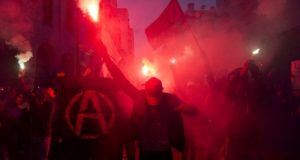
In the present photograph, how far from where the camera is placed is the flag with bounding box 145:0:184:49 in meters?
9.28

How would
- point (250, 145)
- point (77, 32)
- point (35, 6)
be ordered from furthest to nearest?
1. point (77, 32)
2. point (35, 6)
3. point (250, 145)

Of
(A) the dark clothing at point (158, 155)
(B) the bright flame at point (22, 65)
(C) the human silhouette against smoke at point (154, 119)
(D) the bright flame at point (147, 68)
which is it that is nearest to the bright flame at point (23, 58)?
(B) the bright flame at point (22, 65)

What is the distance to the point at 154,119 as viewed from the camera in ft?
15.6

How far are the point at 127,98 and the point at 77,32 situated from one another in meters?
12.5

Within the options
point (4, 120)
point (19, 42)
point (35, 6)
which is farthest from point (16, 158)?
point (35, 6)

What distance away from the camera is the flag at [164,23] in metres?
9.28

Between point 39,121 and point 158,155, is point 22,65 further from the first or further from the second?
point 158,155

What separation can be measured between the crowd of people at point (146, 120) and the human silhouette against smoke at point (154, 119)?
0.01m

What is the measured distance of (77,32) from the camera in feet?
55.1

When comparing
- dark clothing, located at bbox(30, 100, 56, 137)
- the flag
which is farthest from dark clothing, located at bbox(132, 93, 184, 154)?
the flag

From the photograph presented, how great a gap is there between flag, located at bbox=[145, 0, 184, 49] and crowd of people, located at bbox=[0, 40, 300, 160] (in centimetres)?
170

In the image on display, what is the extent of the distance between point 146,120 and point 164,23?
18.0ft

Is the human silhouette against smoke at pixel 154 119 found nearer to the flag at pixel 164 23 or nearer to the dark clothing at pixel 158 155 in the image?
the dark clothing at pixel 158 155

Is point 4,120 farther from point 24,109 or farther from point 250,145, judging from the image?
point 250,145
